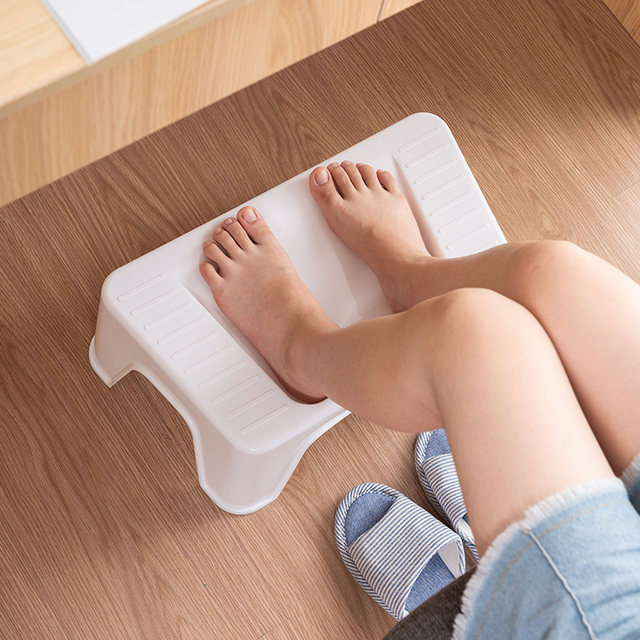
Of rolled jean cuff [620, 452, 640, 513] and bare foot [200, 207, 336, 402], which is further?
bare foot [200, 207, 336, 402]

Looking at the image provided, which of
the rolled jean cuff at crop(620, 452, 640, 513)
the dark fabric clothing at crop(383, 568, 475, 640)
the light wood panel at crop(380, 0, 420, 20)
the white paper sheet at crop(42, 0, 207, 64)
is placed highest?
the white paper sheet at crop(42, 0, 207, 64)

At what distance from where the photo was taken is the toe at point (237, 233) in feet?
3.19

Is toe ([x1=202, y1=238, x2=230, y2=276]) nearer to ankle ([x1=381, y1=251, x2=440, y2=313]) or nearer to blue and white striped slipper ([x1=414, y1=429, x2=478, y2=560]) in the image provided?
ankle ([x1=381, y1=251, x2=440, y2=313])

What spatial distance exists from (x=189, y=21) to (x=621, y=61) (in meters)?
1.08

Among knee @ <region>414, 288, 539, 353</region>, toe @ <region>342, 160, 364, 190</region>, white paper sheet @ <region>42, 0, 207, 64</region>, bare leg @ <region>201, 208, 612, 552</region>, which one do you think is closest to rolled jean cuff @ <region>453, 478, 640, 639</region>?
bare leg @ <region>201, 208, 612, 552</region>

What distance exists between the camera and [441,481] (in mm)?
1112

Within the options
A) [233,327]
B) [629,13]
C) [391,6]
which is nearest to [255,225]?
[233,327]

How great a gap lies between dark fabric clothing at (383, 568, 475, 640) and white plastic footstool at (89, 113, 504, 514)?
0.26m

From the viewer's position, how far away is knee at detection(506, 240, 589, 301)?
0.76 meters

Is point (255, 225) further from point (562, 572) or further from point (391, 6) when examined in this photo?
point (562, 572)

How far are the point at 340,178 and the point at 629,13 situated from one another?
2.43 feet

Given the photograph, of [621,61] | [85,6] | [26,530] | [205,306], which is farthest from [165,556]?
[621,61]

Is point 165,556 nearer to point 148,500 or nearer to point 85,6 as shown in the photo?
point 148,500

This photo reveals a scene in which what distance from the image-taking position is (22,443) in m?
1.08
